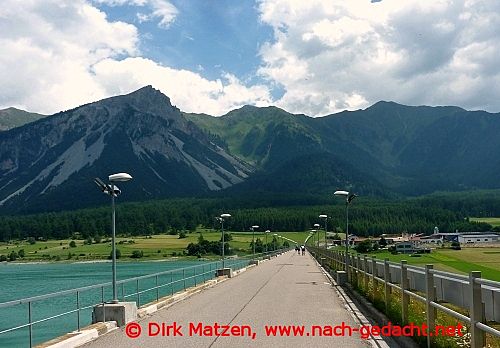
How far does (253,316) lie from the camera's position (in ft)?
58.7

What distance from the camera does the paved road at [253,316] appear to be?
13.1 meters

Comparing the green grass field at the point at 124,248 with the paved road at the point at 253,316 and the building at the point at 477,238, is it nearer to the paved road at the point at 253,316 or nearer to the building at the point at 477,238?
the building at the point at 477,238

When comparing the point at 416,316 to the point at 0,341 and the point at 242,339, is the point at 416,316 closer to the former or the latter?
the point at 242,339

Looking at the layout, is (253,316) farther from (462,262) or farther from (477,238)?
(477,238)

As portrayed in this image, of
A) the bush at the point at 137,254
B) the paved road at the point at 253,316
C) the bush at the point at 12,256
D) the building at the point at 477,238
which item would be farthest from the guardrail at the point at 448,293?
the building at the point at 477,238

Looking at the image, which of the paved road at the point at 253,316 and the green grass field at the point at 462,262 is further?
the green grass field at the point at 462,262

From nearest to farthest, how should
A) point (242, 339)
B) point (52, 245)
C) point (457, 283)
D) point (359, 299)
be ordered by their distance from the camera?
point (457, 283), point (242, 339), point (359, 299), point (52, 245)

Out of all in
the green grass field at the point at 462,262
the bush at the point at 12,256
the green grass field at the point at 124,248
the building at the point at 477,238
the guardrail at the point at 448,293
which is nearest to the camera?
the guardrail at the point at 448,293

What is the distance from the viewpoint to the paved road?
43.0 feet

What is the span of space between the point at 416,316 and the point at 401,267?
3.21 ft

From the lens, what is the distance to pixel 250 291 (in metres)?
28.6

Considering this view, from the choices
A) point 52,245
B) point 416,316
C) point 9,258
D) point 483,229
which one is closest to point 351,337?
point 416,316

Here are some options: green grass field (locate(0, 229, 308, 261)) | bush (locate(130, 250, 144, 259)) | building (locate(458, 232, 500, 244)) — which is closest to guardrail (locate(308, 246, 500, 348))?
green grass field (locate(0, 229, 308, 261))

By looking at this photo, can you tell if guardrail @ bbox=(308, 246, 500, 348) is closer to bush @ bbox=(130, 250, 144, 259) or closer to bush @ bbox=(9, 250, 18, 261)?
bush @ bbox=(130, 250, 144, 259)
